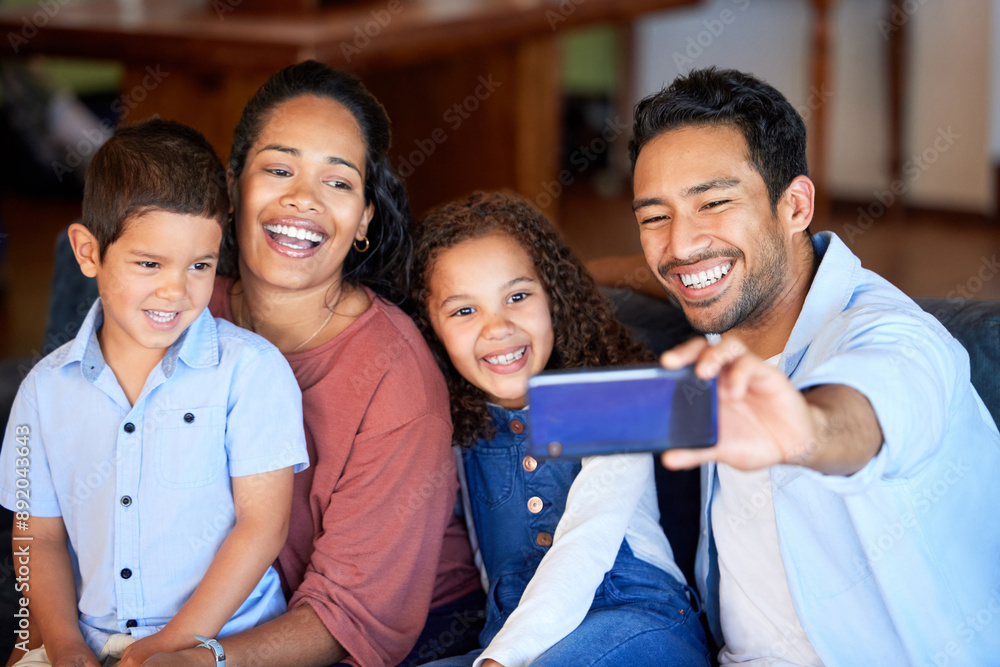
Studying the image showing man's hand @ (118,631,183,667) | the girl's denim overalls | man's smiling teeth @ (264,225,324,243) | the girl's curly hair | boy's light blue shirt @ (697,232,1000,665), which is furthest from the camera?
the girl's curly hair

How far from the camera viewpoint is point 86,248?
54.3 inches

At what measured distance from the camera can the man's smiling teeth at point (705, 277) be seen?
1400 millimetres

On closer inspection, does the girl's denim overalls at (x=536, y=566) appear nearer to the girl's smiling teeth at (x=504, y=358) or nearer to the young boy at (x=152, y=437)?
the girl's smiling teeth at (x=504, y=358)

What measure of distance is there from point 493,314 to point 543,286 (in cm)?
12

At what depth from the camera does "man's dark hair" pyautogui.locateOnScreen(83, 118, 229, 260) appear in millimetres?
1332

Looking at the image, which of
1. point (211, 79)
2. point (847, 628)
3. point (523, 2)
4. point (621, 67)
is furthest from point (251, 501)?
point (621, 67)

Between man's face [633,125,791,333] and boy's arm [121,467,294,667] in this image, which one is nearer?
boy's arm [121,467,294,667]

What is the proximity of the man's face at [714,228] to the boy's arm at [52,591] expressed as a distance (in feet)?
3.10

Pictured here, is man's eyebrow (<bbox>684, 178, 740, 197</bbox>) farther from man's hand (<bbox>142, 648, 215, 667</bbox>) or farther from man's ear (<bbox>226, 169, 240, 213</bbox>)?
man's hand (<bbox>142, 648, 215, 667</bbox>)

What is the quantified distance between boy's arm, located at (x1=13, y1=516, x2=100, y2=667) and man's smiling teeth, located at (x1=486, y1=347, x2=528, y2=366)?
673 mm

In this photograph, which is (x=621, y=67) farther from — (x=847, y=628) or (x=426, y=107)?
(x=847, y=628)

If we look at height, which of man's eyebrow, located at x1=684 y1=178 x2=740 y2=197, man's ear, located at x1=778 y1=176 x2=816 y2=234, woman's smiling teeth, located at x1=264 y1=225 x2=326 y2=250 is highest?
man's eyebrow, located at x1=684 y1=178 x2=740 y2=197

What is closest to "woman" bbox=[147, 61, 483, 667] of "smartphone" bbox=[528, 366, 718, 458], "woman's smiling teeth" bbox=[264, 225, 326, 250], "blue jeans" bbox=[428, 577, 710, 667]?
"woman's smiling teeth" bbox=[264, 225, 326, 250]

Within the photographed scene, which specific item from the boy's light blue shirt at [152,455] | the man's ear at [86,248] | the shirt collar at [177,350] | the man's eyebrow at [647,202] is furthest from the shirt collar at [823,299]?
the man's ear at [86,248]
